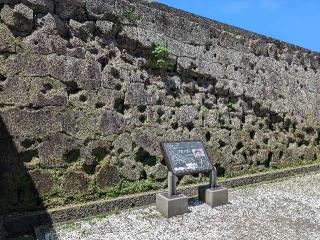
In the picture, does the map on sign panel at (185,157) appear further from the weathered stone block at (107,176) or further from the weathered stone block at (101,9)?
the weathered stone block at (101,9)

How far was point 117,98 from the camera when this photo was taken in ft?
18.0

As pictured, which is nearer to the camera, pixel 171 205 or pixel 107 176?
pixel 171 205

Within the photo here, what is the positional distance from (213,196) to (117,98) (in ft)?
6.89

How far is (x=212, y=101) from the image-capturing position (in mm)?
6844

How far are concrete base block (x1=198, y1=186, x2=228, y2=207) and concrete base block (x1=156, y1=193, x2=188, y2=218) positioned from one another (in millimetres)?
523

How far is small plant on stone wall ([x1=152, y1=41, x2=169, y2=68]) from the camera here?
6027 mm

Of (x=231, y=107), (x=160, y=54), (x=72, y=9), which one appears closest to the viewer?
(x=72, y=9)

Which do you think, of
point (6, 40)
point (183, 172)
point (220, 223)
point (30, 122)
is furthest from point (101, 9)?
point (220, 223)

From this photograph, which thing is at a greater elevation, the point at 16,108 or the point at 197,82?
the point at 197,82

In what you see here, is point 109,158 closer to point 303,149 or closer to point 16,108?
point 16,108

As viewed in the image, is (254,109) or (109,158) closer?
(109,158)

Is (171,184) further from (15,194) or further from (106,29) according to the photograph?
(106,29)

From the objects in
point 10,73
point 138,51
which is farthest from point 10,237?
point 138,51

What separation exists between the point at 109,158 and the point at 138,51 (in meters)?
1.86
